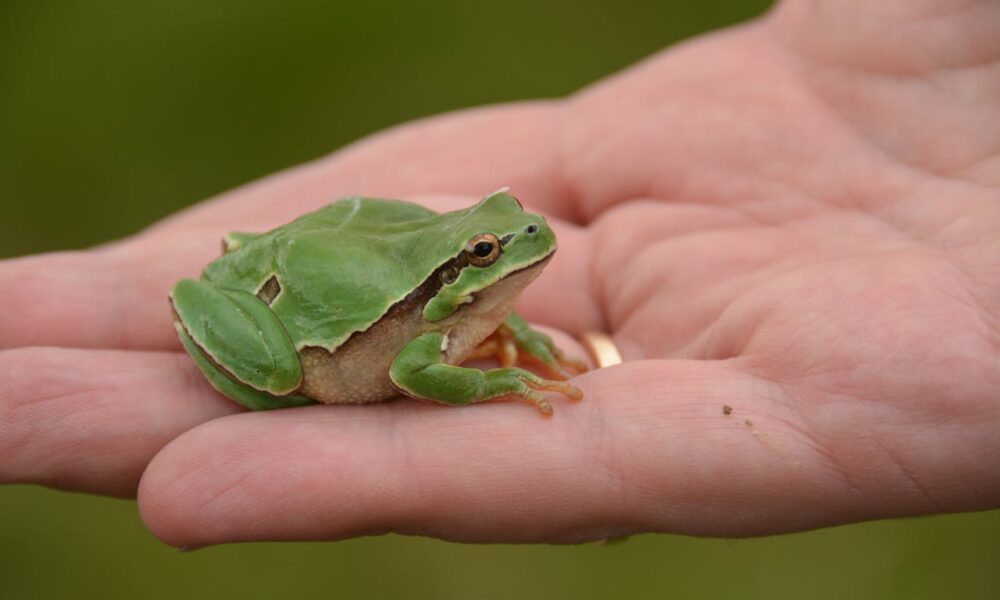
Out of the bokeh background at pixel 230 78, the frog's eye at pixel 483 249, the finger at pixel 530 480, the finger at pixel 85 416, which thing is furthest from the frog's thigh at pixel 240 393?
the bokeh background at pixel 230 78

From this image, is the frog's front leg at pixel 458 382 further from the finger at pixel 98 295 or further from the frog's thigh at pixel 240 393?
the finger at pixel 98 295

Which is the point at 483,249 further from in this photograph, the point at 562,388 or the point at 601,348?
the point at 601,348

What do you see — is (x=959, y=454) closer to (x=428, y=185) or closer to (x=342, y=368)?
(x=342, y=368)

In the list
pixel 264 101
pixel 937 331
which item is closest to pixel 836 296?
pixel 937 331

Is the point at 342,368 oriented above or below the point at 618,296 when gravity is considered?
above

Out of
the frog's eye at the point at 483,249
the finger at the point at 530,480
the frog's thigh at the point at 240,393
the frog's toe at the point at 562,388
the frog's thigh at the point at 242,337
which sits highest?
the frog's eye at the point at 483,249

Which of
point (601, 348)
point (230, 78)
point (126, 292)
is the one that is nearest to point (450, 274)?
point (601, 348)

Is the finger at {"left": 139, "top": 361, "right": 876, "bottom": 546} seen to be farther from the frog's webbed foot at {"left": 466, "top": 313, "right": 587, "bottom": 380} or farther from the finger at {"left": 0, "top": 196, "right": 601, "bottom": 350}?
the finger at {"left": 0, "top": 196, "right": 601, "bottom": 350}
